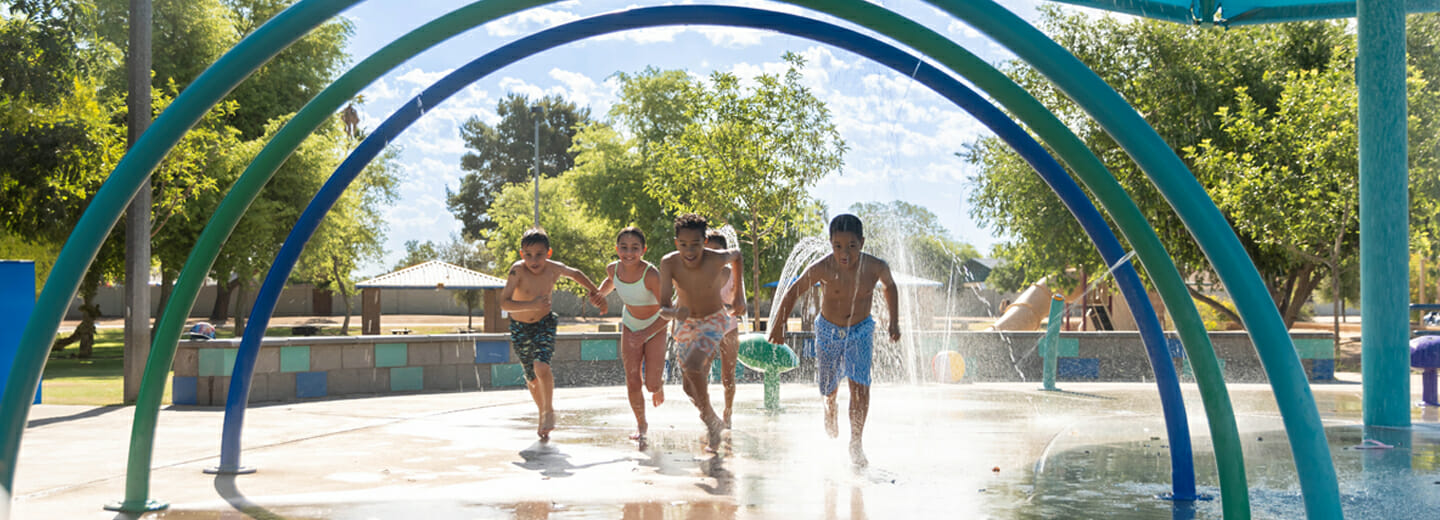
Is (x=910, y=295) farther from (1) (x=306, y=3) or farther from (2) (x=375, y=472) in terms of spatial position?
(1) (x=306, y=3)

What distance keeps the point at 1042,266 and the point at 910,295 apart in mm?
7487

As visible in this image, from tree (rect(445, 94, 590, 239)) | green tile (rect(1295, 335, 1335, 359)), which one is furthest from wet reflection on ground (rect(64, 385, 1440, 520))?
tree (rect(445, 94, 590, 239))

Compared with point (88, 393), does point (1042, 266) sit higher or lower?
higher

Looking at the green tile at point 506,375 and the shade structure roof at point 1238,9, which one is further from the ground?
the shade structure roof at point 1238,9

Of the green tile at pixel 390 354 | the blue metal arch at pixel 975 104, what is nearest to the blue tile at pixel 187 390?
the green tile at pixel 390 354

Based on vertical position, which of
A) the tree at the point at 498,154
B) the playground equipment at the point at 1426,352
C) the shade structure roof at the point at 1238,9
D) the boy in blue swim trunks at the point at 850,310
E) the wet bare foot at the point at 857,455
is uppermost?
the tree at the point at 498,154

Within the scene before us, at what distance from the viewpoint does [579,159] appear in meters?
40.6

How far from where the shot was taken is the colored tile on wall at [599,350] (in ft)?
47.2

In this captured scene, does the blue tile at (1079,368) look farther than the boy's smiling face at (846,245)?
Yes

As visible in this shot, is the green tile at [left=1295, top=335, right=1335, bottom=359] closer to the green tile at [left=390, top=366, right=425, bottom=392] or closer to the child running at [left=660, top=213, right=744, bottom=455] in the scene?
the child running at [left=660, top=213, right=744, bottom=455]

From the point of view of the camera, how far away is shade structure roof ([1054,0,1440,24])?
354 inches

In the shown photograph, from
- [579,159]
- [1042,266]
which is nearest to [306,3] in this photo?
[1042,266]

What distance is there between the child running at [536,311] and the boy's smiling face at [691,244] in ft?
3.01

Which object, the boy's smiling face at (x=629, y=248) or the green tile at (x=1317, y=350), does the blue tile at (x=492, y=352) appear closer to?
the boy's smiling face at (x=629, y=248)
